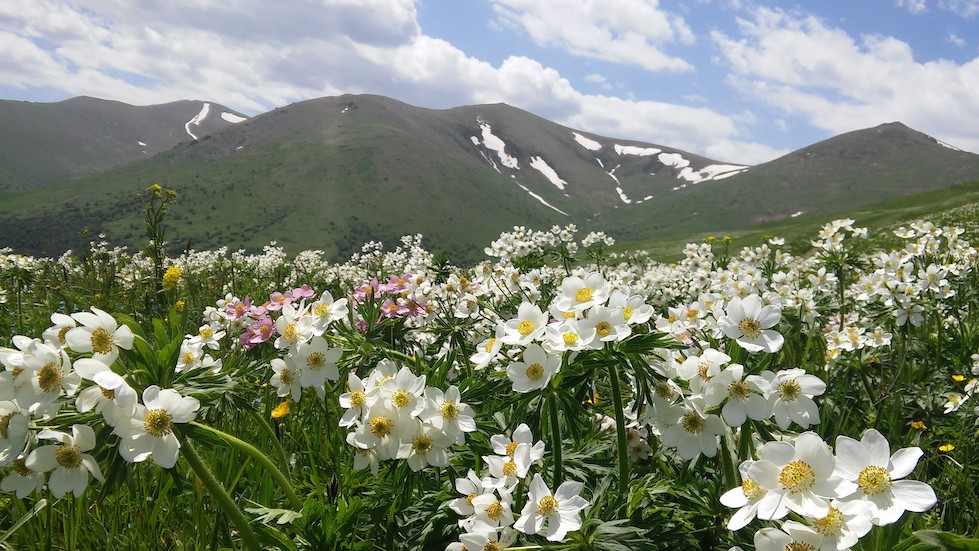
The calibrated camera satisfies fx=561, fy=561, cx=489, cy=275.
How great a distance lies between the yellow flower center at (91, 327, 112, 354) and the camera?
197 centimetres

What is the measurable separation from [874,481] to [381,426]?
1.67m

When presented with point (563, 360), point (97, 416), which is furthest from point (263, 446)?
point (563, 360)

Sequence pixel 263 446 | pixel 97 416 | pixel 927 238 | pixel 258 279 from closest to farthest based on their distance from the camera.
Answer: pixel 97 416
pixel 263 446
pixel 927 238
pixel 258 279

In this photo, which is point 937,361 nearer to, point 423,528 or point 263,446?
point 423,528

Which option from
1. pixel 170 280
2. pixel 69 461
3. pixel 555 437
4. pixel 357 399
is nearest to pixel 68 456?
pixel 69 461

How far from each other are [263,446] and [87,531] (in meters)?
1.12

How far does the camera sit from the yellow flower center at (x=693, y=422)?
2162 mm

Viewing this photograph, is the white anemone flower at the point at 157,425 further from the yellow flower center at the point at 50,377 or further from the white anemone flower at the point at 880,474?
the white anemone flower at the point at 880,474

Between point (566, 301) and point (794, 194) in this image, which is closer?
point (566, 301)

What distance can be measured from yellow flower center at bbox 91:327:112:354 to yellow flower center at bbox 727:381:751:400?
7.34 feet

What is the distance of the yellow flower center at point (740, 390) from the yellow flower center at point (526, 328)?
2.55 ft

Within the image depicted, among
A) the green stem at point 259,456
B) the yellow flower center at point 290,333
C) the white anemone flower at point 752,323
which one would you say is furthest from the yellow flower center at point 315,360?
the white anemone flower at point 752,323

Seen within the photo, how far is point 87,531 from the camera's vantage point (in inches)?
130

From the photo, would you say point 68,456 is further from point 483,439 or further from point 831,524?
point 831,524
